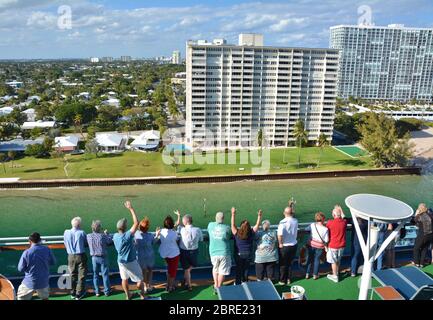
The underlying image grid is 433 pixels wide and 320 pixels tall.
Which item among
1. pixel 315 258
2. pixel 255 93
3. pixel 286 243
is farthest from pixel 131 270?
pixel 255 93

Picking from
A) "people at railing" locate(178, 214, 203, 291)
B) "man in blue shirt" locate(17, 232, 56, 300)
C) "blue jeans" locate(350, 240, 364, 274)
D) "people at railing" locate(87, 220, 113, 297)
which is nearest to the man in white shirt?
"blue jeans" locate(350, 240, 364, 274)

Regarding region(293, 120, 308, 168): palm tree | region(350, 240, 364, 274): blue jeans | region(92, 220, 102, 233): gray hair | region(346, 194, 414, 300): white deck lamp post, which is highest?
region(346, 194, 414, 300): white deck lamp post

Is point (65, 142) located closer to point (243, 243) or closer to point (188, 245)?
point (188, 245)

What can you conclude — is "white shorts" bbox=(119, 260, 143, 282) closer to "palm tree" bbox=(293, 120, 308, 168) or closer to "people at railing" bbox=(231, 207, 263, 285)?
"people at railing" bbox=(231, 207, 263, 285)

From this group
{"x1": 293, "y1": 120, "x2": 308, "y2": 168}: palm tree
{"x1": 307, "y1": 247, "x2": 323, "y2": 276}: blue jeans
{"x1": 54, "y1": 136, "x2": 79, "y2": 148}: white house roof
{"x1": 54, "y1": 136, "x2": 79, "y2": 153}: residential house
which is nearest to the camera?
{"x1": 307, "y1": 247, "x2": 323, "y2": 276}: blue jeans

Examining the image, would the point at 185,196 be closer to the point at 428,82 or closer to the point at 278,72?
the point at 278,72

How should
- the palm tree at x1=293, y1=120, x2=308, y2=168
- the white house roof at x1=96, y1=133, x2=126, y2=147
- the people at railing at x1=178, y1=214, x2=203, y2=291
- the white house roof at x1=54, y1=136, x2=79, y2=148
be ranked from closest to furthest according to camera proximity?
the people at railing at x1=178, y1=214, x2=203, y2=291, the white house roof at x1=54, y1=136, x2=79, y2=148, the white house roof at x1=96, y1=133, x2=126, y2=147, the palm tree at x1=293, y1=120, x2=308, y2=168

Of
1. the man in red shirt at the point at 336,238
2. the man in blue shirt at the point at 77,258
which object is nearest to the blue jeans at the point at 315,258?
the man in red shirt at the point at 336,238

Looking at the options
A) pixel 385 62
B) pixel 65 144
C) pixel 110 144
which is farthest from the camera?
pixel 385 62
